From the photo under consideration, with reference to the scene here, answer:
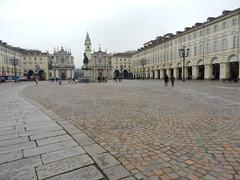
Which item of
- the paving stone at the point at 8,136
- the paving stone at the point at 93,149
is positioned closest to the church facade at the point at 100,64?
the paving stone at the point at 8,136

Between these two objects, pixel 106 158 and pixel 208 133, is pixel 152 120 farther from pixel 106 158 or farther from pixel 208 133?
pixel 106 158

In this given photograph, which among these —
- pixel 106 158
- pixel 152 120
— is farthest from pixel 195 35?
pixel 106 158

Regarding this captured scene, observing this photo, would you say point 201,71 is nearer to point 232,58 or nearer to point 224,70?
point 224,70

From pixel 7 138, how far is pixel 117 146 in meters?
2.94

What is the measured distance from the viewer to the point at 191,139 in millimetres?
4449

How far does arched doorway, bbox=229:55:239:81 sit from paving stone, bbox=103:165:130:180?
3996 centimetres

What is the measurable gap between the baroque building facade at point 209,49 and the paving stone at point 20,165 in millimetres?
40599

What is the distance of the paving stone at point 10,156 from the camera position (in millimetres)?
3551

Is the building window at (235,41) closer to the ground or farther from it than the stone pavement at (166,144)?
farther from it

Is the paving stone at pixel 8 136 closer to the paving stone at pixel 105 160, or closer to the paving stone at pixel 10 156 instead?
the paving stone at pixel 10 156

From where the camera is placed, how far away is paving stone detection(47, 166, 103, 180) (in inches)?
114

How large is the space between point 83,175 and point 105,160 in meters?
0.59

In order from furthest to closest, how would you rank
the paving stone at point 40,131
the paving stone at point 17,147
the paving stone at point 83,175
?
the paving stone at point 40,131
the paving stone at point 17,147
the paving stone at point 83,175

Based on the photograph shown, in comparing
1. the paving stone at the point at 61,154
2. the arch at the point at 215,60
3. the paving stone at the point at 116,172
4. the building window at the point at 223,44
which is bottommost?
the paving stone at the point at 116,172
